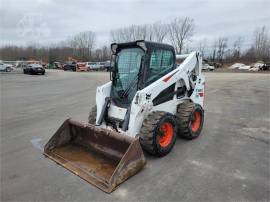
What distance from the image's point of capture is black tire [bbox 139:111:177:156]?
3606 mm

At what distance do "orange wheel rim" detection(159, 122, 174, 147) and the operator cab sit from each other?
2.81ft

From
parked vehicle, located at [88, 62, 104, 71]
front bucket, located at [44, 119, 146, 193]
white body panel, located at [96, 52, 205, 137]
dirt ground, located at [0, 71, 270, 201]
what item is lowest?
dirt ground, located at [0, 71, 270, 201]

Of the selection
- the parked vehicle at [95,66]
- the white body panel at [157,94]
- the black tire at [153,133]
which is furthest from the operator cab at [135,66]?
the parked vehicle at [95,66]

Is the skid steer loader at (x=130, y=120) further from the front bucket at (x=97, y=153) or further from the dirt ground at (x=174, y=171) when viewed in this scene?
the dirt ground at (x=174, y=171)

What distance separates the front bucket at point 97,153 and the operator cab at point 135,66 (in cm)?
90

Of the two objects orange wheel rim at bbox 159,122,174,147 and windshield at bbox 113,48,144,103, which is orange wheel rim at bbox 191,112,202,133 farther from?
windshield at bbox 113,48,144,103

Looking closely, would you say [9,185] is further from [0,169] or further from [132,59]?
[132,59]

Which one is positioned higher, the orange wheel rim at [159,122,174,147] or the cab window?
the cab window

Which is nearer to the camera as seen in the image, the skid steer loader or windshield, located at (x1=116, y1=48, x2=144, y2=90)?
the skid steer loader

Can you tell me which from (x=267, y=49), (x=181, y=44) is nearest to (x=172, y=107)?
(x=181, y=44)

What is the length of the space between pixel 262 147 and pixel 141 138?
2.80 m

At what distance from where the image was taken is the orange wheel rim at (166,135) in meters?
3.97

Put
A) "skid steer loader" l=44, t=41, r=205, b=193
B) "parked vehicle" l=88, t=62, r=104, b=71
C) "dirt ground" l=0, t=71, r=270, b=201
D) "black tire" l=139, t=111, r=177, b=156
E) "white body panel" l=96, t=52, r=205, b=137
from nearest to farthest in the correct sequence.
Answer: "dirt ground" l=0, t=71, r=270, b=201 → "skid steer loader" l=44, t=41, r=205, b=193 → "black tire" l=139, t=111, r=177, b=156 → "white body panel" l=96, t=52, r=205, b=137 → "parked vehicle" l=88, t=62, r=104, b=71

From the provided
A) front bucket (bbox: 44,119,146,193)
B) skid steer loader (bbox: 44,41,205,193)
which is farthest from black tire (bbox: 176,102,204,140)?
front bucket (bbox: 44,119,146,193)
